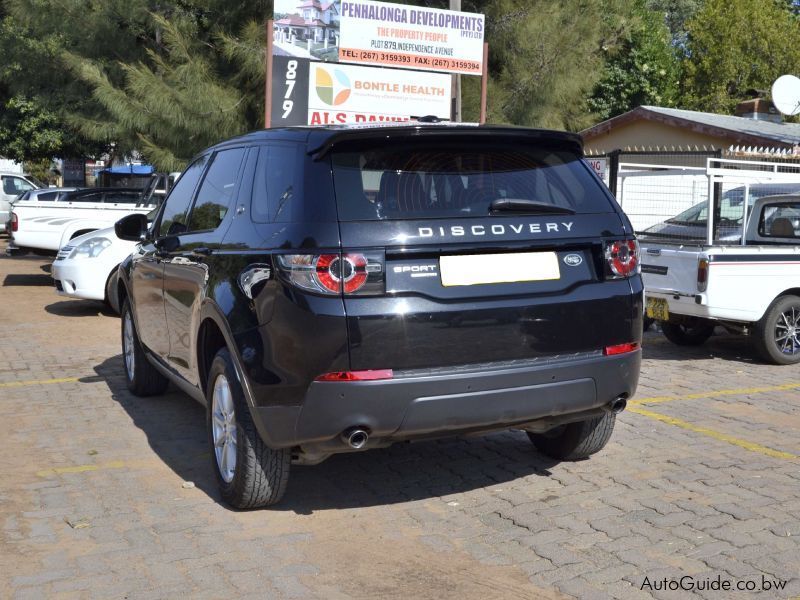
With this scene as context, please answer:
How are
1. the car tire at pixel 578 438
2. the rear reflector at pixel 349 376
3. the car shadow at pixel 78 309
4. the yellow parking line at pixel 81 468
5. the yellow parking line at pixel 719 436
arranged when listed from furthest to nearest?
1. the car shadow at pixel 78 309
2. the yellow parking line at pixel 719 436
3. the yellow parking line at pixel 81 468
4. the car tire at pixel 578 438
5. the rear reflector at pixel 349 376

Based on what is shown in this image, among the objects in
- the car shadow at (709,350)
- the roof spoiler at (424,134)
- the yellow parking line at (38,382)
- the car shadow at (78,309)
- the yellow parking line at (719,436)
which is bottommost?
the car shadow at (78,309)

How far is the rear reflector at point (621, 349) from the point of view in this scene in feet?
15.0

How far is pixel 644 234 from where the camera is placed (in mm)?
9891

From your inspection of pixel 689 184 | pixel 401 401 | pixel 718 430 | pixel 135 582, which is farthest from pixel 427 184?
pixel 689 184

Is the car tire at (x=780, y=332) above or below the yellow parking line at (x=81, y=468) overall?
above

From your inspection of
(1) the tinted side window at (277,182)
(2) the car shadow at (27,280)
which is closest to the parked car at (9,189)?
(2) the car shadow at (27,280)

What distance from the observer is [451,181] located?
4.46m

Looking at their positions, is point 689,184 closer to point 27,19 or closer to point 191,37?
point 191,37

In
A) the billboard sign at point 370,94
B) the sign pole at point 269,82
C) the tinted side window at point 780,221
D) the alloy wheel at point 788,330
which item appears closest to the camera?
the alloy wheel at point 788,330

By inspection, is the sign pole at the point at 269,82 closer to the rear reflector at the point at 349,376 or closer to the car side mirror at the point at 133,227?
the car side mirror at the point at 133,227

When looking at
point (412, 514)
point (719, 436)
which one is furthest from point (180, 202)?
point (719, 436)

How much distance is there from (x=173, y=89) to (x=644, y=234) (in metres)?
9.67

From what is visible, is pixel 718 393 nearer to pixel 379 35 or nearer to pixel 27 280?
pixel 379 35

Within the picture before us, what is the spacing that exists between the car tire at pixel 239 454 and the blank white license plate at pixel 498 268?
115 cm
